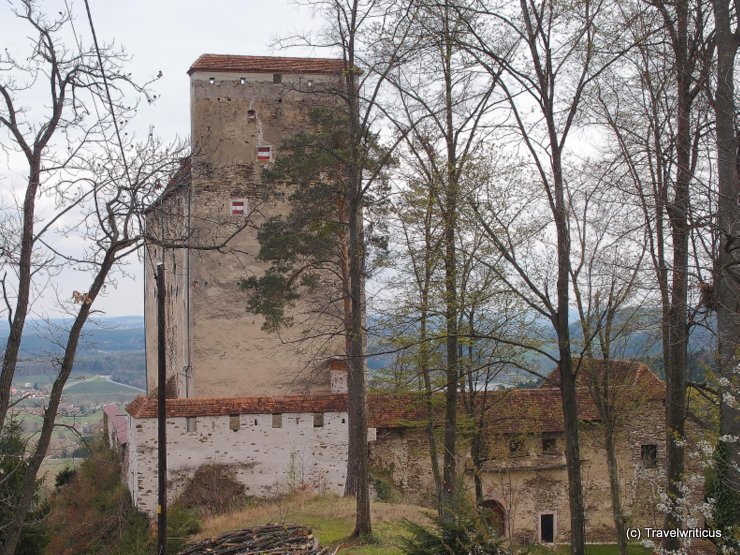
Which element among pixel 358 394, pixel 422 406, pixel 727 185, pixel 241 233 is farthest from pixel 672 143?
pixel 241 233

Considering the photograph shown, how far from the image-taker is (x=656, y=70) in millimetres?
12070

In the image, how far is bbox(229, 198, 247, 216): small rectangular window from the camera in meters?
26.3

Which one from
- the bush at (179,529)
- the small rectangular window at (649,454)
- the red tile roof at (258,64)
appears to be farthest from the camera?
the red tile roof at (258,64)

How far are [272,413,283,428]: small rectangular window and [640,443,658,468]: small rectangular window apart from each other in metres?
10.6

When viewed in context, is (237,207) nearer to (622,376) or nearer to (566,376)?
(622,376)

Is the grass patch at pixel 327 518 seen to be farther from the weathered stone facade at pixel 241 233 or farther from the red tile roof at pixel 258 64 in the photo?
the red tile roof at pixel 258 64

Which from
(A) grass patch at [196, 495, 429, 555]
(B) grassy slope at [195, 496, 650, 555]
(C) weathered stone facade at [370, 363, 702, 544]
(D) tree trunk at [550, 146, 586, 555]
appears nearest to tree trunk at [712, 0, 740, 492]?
(D) tree trunk at [550, 146, 586, 555]

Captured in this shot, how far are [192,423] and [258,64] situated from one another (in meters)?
12.2

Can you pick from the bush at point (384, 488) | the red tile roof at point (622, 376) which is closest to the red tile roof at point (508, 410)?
the red tile roof at point (622, 376)

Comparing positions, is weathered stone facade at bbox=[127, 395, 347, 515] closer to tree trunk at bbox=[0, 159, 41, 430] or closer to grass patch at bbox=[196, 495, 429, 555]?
grass patch at bbox=[196, 495, 429, 555]

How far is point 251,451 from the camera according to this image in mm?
21188

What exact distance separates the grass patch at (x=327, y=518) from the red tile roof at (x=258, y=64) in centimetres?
1390

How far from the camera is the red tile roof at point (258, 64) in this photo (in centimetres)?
2648

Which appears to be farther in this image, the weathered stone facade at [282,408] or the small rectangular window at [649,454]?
the small rectangular window at [649,454]
